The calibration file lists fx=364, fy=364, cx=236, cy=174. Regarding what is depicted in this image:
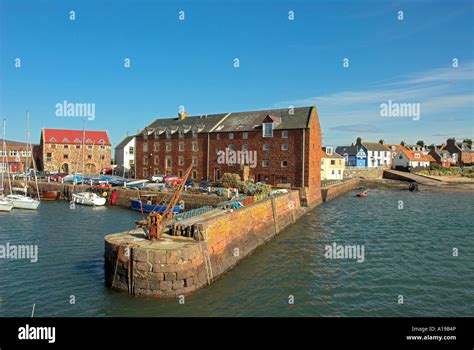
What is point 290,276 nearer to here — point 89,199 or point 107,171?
point 89,199

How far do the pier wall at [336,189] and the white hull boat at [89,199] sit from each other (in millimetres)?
30914

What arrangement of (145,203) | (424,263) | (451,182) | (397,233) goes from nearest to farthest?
(424,263)
(397,233)
(145,203)
(451,182)

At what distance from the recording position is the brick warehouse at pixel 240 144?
154 feet

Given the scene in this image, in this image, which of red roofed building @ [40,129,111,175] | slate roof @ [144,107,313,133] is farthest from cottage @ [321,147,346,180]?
red roofed building @ [40,129,111,175]

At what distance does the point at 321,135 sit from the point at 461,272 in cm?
3467

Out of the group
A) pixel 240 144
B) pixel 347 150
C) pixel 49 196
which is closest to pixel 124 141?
pixel 49 196

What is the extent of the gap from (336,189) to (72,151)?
55616 mm

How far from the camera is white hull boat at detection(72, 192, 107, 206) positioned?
1811 inches

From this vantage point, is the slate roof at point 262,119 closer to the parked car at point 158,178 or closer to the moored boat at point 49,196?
the parked car at point 158,178

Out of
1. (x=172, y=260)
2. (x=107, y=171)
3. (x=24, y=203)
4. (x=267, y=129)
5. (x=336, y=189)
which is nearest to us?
(x=172, y=260)

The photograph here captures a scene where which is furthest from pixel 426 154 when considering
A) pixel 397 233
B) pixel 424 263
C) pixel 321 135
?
pixel 424 263

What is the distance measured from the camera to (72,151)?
3095 inches
